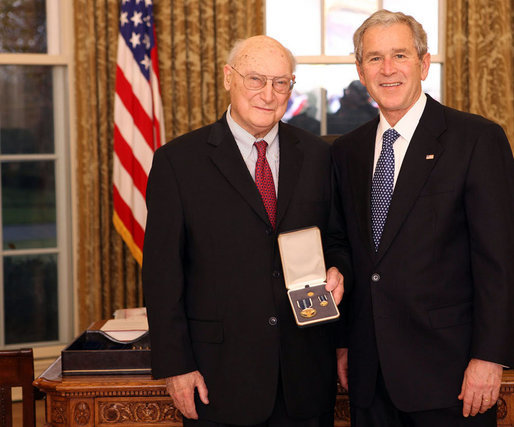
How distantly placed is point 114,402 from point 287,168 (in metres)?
0.89

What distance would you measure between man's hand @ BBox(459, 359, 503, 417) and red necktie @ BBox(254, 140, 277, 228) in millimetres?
686

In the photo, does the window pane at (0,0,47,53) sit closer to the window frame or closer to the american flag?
the window frame

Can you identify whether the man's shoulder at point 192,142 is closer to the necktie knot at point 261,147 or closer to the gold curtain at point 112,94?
the necktie knot at point 261,147

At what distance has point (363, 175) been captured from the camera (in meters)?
2.07

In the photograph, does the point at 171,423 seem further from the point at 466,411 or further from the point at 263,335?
the point at 466,411

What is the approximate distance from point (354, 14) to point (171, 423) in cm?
379

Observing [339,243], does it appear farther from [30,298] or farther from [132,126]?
[30,298]

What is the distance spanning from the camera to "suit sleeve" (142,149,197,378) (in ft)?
6.31

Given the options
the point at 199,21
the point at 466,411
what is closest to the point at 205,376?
the point at 466,411

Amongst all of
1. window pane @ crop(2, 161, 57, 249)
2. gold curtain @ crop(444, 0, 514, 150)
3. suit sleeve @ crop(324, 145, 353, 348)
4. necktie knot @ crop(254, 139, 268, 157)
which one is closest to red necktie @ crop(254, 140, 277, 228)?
necktie knot @ crop(254, 139, 268, 157)

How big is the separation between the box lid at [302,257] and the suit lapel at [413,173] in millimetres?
180

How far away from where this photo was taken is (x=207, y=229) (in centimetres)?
197

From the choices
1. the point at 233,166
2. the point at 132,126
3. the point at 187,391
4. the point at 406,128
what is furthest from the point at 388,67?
the point at 132,126

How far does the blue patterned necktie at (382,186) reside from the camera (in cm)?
199
